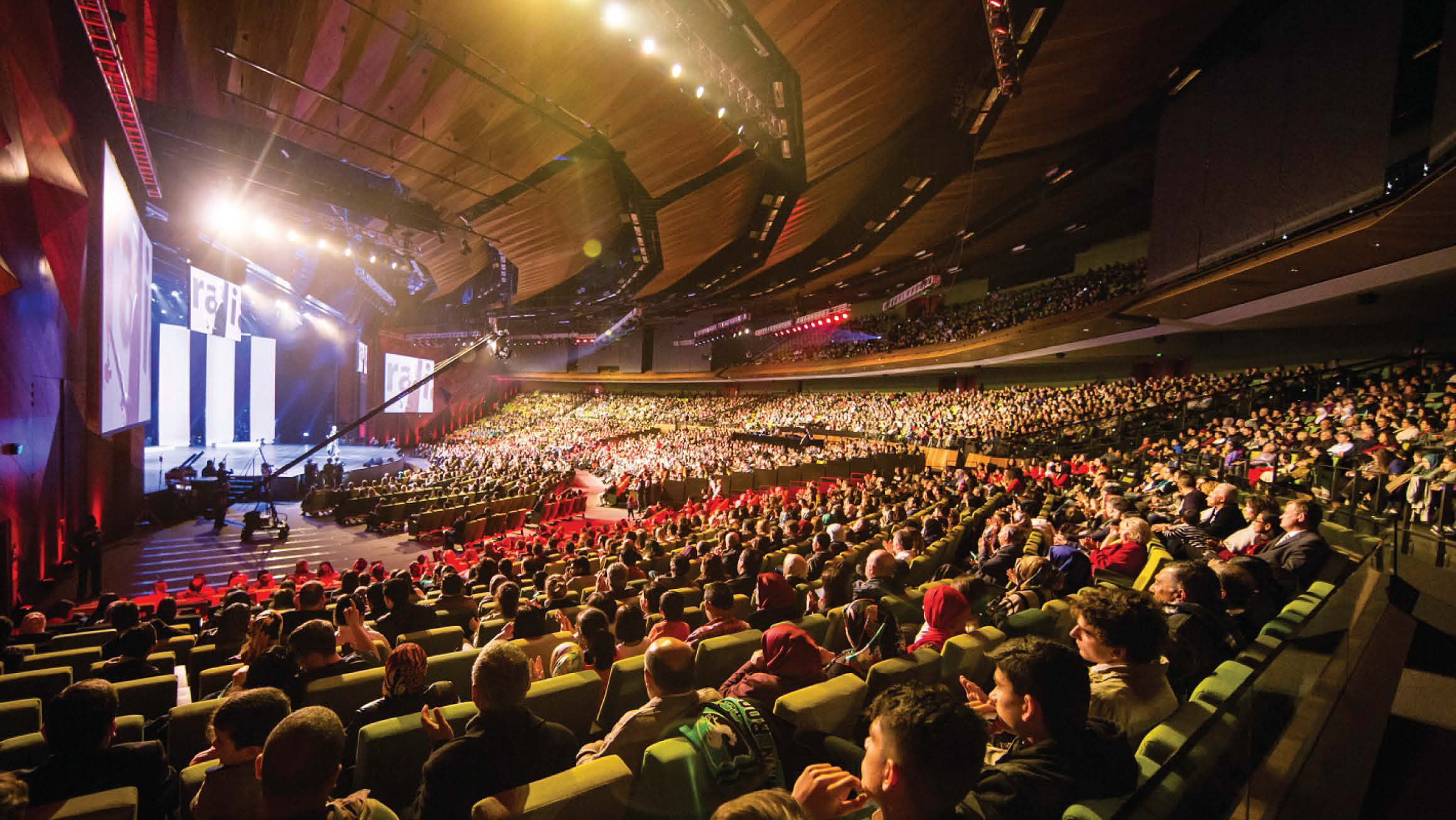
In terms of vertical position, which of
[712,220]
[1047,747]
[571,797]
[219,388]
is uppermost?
[712,220]

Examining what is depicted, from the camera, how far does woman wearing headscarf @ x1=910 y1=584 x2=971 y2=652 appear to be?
11.1ft

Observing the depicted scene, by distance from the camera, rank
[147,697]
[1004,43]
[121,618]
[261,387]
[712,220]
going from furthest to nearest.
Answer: [261,387]
[712,220]
[1004,43]
[121,618]
[147,697]

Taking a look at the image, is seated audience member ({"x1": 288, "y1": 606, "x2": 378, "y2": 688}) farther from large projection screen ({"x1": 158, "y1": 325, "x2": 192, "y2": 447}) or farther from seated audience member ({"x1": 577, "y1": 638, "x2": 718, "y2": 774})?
large projection screen ({"x1": 158, "y1": 325, "x2": 192, "y2": 447})

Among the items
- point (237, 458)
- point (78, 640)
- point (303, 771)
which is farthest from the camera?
point (237, 458)

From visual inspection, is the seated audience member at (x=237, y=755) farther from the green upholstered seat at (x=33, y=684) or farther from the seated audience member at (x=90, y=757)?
the green upholstered seat at (x=33, y=684)

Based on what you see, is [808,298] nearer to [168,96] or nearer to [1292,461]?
[1292,461]

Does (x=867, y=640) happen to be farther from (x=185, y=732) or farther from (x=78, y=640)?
(x=78, y=640)

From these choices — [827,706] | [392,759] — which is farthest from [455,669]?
[827,706]

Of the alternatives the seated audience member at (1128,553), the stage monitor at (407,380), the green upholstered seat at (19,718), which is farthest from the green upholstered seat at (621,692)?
the stage monitor at (407,380)

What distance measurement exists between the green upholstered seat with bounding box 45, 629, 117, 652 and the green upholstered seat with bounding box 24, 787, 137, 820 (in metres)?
4.54

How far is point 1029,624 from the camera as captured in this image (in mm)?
3637

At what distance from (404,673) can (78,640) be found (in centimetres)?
497

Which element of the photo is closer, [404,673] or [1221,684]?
[1221,684]

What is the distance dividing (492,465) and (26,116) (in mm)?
17960
